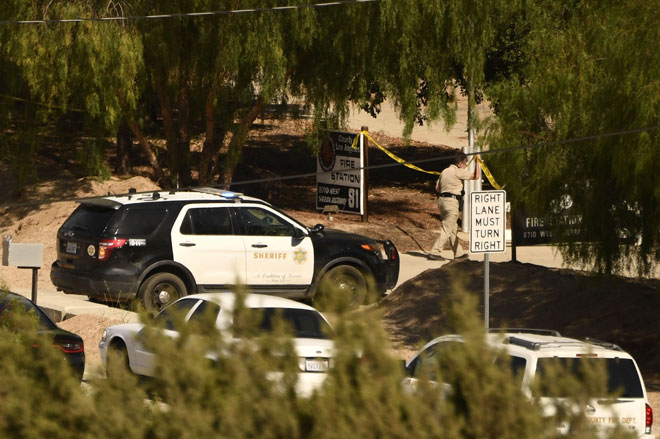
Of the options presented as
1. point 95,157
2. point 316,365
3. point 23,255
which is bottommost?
point 316,365

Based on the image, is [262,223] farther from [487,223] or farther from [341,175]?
[341,175]

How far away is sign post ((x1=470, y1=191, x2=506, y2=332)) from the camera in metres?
12.8

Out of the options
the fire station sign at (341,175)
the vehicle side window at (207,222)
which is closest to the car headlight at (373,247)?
the vehicle side window at (207,222)

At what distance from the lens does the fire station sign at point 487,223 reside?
12789 millimetres

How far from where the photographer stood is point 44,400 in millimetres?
5133

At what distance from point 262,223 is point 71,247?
9.50 ft

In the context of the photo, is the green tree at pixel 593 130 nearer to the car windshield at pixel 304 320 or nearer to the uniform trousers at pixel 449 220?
the car windshield at pixel 304 320

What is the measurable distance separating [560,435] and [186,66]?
1959 centimetres

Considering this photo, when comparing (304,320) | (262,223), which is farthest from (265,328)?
(262,223)

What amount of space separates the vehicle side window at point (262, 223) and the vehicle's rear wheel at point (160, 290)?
1315mm

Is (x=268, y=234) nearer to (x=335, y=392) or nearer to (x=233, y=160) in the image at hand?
(x=233, y=160)

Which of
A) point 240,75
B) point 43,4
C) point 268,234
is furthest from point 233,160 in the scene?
point 268,234

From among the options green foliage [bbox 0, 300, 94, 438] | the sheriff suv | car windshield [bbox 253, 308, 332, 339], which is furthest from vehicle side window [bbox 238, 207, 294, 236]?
green foliage [bbox 0, 300, 94, 438]

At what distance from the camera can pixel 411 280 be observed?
63.9ft
